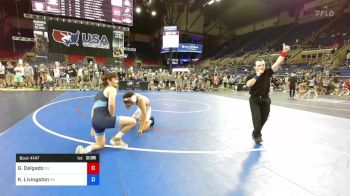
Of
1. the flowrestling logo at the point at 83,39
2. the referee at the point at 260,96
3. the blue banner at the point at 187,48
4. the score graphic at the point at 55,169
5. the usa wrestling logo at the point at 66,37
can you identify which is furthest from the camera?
the blue banner at the point at 187,48

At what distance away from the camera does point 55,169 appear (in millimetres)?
1483

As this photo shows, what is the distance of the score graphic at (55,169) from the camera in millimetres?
1467

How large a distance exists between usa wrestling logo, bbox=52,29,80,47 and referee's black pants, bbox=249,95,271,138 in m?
17.1

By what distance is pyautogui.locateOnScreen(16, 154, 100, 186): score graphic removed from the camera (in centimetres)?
147

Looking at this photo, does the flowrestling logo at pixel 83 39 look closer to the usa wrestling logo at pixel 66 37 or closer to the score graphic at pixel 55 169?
the usa wrestling logo at pixel 66 37

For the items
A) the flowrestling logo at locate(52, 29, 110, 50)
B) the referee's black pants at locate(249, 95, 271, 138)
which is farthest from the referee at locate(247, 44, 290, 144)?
the flowrestling logo at locate(52, 29, 110, 50)

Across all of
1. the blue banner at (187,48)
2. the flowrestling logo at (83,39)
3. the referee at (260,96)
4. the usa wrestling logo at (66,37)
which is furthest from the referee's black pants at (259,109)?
the blue banner at (187,48)

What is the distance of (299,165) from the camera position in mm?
3258

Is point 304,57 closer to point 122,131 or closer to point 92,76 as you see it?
point 92,76

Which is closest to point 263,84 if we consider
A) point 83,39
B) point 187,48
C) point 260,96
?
point 260,96

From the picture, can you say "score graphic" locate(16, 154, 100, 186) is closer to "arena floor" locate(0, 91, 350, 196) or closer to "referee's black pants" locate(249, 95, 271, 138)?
"arena floor" locate(0, 91, 350, 196)

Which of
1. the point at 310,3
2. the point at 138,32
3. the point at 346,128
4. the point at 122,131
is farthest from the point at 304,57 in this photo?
the point at 138,32

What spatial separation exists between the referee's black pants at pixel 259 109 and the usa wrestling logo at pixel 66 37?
17127mm

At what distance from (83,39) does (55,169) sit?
18.6 m
